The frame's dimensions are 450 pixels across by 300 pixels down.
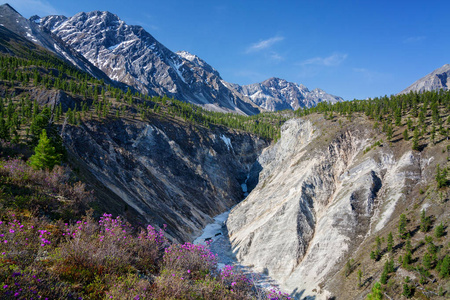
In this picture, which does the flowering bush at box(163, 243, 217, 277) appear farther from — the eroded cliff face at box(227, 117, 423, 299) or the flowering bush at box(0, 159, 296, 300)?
the eroded cliff face at box(227, 117, 423, 299)

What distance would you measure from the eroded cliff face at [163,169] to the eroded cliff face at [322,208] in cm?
1627

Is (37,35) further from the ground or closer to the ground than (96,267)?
further from the ground

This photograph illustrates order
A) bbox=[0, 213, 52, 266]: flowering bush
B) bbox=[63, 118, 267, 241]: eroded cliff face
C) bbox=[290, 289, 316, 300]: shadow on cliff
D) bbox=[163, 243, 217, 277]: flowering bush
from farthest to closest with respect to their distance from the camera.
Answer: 1. bbox=[63, 118, 267, 241]: eroded cliff face
2. bbox=[290, 289, 316, 300]: shadow on cliff
3. bbox=[163, 243, 217, 277]: flowering bush
4. bbox=[0, 213, 52, 266]: flowering bush

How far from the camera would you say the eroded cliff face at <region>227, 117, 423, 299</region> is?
34562 mm

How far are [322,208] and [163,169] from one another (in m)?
49.4

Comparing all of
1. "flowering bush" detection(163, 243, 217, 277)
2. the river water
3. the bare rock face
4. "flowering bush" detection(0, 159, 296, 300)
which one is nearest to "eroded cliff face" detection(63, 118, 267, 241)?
the river water

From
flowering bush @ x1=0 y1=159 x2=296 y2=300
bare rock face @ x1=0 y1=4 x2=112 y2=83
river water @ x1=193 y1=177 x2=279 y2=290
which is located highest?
bare rock face @ x1=0 y1=4 x2=112 y2=83

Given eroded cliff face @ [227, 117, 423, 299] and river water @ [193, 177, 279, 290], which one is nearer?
eroded cliff face @ [227, 117, 423, 299]

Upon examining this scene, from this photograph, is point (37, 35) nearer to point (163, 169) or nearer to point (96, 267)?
point (163, 169)

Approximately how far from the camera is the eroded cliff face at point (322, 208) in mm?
34562

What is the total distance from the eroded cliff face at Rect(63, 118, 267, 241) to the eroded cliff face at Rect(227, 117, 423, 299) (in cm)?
1627

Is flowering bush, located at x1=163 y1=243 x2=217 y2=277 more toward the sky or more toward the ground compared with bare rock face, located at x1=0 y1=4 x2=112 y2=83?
more toward the ground

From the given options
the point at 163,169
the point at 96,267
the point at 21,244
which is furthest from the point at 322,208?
the point at 163,169

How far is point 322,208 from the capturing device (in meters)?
43.3
